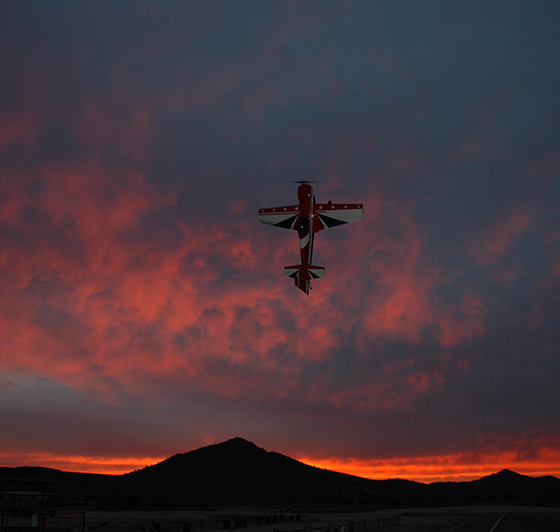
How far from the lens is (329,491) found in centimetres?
19438

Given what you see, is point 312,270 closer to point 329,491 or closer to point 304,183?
point 304,183

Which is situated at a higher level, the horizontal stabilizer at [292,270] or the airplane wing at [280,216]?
the airplane wing at [280,216]

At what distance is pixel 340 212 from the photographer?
4062 centimetres

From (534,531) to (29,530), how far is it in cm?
4012

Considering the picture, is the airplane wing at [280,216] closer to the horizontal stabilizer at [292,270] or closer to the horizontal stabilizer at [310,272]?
the horizontal stabilizer at [292,270]

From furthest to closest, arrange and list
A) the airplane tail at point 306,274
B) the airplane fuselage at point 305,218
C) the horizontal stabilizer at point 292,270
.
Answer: the horizontal stabilizer at point 292,270 → the airplane tail at point 306,274 → the airplane fuselage at point 305,218

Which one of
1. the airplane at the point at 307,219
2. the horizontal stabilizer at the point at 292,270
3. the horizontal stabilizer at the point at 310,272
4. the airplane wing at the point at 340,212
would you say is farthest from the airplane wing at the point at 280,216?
the horizontal stabilizer at the point at 310,272

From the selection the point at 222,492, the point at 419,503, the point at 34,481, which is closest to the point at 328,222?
the point at 34,481

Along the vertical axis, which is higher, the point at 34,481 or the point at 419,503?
the point at 34,481

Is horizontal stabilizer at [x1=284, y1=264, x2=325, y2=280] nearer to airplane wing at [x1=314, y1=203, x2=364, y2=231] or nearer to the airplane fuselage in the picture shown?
the airplane fuselage

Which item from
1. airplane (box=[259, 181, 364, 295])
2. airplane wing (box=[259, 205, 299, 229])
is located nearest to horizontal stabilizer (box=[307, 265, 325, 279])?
airplane (box=[259, 181, 364, 295])

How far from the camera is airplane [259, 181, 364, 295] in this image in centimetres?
4044

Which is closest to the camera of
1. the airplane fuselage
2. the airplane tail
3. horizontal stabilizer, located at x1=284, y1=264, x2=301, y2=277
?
the airplane fuselage

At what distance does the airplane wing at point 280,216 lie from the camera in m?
41.2
